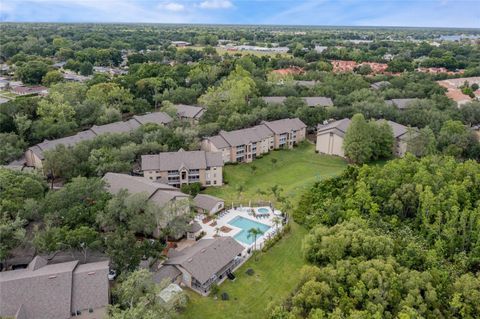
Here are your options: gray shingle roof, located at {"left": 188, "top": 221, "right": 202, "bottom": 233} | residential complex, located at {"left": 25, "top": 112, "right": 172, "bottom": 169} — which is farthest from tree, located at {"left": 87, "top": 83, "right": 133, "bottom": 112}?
gray shingle roof, located at {"left": 188, "top": 221, "right": 202, "bottom": 233}

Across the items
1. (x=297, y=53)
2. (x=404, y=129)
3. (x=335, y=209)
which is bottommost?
(x=335, y=209)

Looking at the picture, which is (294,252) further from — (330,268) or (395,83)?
(395,83)

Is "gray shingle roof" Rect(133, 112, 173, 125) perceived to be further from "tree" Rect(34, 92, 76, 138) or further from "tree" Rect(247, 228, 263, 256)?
"tree" Rect(247, 228, 263, 256)

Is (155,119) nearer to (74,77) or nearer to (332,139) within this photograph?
(332,139)

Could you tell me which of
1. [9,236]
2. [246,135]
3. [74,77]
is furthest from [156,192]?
[74,77]

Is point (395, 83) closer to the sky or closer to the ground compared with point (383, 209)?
closer to the sky

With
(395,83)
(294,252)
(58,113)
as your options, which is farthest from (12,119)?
(395,83)

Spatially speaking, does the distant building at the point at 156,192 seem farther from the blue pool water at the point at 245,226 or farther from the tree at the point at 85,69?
the tree at the point at 85,69
